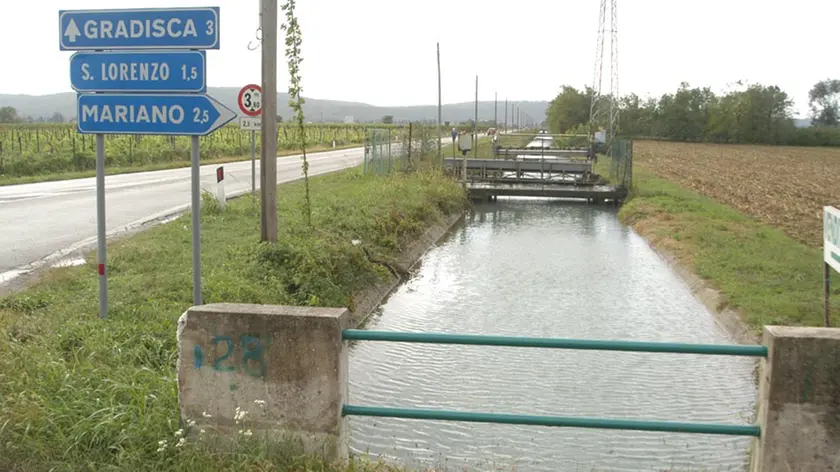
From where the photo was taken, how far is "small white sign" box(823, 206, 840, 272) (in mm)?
8266

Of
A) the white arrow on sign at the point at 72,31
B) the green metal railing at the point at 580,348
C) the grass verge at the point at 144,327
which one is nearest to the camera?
the green metal railing at the point at 580,348

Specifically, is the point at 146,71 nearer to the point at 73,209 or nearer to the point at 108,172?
the point at 73,209

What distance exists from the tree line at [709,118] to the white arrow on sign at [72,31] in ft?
282

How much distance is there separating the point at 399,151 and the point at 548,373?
22.6m

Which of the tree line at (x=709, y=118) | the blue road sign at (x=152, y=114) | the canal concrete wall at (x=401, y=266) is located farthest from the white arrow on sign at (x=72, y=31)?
the tree line at (x=709, y=118)

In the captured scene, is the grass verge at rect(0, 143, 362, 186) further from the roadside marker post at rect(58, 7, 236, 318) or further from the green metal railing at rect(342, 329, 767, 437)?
the green metal railing at rect(342, 329, 767, 437)

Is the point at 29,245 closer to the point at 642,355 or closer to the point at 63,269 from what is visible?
the point at 63,269

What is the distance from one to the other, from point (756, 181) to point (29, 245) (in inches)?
1383

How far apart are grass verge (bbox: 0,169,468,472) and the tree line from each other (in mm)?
79222

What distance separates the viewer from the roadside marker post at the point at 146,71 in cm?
640

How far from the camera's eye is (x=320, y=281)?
11352mm

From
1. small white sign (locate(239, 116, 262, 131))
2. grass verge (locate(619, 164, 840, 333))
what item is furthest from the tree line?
small white sign (locate(239, 116, 262, 131))

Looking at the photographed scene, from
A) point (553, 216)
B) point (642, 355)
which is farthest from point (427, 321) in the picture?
point (553, 216)

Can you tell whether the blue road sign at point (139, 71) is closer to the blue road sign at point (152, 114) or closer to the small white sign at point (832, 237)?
the blue road sign at point (152, 114)
